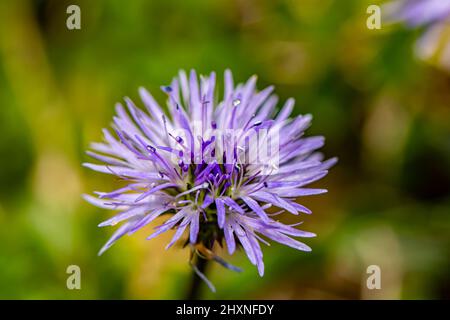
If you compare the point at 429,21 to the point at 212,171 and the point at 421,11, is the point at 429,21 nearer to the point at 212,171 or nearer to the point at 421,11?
the point at 421,11

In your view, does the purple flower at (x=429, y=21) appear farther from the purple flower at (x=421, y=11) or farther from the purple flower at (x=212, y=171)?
the purple flower at (x=212, y=171)

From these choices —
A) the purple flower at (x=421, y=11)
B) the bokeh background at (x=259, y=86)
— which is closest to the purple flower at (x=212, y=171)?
the bokeh background at (x=259, y=86)

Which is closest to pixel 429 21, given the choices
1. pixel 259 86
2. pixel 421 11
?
pixel 421 11

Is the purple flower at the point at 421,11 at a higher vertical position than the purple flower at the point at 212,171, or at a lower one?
higher

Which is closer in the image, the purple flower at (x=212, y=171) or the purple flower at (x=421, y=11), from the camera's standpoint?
the purple flower at (x=212, y=171)

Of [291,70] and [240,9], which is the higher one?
[240,9]

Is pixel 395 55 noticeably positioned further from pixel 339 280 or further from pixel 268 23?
pixel 339 280

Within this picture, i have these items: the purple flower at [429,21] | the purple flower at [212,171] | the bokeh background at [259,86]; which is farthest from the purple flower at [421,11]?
the purple flower at [212,171]
